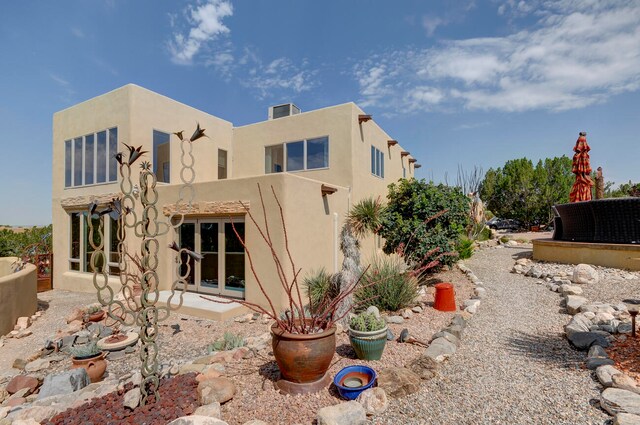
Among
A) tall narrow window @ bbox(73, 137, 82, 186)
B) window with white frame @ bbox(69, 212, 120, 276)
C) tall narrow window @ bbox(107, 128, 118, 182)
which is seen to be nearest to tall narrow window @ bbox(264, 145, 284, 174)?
tall narrow window @ bbox(107, 128, 118, 182)

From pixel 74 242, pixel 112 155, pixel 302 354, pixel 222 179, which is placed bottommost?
pixel 302 354

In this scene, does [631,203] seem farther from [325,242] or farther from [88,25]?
[88,25]

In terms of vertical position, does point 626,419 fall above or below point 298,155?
below

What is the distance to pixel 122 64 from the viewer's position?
1023cm

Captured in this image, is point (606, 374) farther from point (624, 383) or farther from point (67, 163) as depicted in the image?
point (67, 163)

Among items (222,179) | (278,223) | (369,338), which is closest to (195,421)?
(369,338)

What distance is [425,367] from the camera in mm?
4145

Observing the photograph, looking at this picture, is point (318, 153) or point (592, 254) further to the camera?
point (318, 153)

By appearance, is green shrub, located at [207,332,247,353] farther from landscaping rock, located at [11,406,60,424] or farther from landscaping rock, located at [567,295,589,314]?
landscaping rock, located at [567,295,589,314]

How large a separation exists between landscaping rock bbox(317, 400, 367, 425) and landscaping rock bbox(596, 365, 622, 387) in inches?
116

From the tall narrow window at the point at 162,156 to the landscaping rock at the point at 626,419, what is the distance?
12792mm

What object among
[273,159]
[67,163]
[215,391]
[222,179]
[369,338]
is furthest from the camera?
[273,159]

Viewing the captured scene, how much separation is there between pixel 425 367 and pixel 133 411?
3.55m

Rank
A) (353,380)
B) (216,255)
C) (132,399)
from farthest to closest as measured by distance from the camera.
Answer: (216,255)
(353,380)
(132,399)
